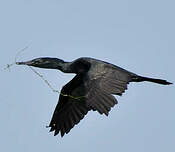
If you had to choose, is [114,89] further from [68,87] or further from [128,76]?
[68,87]

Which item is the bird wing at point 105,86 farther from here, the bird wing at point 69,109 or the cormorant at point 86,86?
the bird wing at point 69,109

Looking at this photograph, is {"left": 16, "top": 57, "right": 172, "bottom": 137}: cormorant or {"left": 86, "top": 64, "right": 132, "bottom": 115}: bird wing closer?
{"left": 86, "top": 64, "right": 132, "bottom": 115}: bird wing

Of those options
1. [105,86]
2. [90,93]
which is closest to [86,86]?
[90,93]

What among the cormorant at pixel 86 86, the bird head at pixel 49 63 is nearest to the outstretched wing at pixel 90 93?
the cormorant at pixel 86 86

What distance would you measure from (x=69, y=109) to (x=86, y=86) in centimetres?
329

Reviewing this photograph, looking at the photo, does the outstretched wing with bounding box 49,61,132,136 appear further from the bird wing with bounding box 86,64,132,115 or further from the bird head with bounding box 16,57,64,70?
the bird head with bounding box 16,57,64,70

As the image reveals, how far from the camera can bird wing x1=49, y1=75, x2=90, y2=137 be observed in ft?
65.0

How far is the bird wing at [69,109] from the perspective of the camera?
1980 cm

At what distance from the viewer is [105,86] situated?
55.2 feet

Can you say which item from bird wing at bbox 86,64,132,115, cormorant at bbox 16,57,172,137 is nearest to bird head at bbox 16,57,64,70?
cormorant at bbox 16,57,172,137

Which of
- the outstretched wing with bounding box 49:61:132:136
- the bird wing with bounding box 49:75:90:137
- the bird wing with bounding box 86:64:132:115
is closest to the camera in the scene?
A: the bird wing with bounding box 86:64:132:115

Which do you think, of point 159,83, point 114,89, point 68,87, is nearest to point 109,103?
point 114,89

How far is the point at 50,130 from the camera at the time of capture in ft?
65.8

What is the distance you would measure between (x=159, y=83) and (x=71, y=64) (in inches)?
92.6
